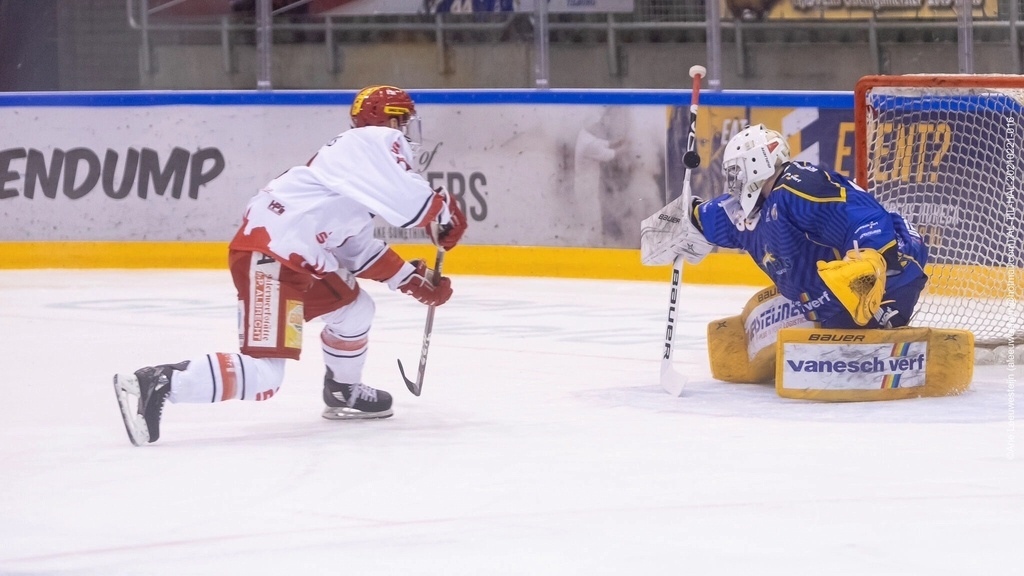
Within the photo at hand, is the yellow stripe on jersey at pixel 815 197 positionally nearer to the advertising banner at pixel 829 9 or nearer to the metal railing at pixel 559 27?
the metal railing at pixel 559 27

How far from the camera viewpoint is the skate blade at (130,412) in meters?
4.04

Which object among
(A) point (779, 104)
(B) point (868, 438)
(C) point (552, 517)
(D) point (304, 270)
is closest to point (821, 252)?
(B) point (868, 438)

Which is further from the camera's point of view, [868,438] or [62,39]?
[62,39]

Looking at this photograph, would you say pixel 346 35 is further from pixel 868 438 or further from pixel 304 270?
pixel 868 438

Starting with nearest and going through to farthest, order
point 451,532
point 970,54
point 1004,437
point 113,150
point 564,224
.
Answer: point 451,532
point 1004,437
point 970,54
point 564,224
point 113,150

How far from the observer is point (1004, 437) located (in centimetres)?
407

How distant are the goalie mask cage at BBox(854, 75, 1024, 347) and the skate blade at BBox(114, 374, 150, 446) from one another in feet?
8.90

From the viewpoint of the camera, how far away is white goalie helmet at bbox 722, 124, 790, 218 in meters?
4.80

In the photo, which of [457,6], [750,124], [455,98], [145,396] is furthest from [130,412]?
[457,6]

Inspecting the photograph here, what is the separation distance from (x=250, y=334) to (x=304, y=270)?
0.22m

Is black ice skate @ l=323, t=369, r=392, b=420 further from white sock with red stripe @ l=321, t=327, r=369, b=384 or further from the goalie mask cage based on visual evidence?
the goalie mask cage

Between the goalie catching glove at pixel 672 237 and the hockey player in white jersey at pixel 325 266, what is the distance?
36.1 inches

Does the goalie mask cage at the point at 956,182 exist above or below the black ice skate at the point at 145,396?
above

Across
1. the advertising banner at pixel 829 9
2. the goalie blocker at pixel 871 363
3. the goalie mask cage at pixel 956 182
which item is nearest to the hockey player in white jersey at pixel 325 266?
the goalie blocker at pixel 871 363
